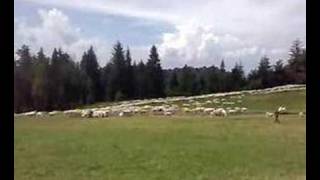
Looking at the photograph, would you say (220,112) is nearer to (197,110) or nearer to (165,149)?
(197,110)

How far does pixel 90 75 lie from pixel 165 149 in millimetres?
1995

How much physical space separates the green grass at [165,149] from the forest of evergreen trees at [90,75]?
29 centimetres

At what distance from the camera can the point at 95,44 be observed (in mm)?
1374

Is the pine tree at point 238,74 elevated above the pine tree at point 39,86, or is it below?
above

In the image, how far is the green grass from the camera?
3.00 m

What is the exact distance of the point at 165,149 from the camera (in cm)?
413

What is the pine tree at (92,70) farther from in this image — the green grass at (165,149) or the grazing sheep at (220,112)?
the grazing sheep at (220,112)

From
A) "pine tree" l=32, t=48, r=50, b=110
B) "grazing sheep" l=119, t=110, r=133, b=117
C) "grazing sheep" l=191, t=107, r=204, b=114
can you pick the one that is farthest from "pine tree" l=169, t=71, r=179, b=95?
"grazing sheep" l=191, t=107, r=204, b=114

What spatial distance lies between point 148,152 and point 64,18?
2867 millimetres

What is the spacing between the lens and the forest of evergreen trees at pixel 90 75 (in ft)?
3.53

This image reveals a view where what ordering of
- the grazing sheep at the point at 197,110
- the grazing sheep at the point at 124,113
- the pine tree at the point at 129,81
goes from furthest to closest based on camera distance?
the grazing sheep at the point at 197,110, the grazing sheep at the point at 124,113, the pine tree at the point at 129,81

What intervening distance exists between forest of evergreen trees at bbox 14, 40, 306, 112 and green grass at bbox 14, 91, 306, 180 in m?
0.29

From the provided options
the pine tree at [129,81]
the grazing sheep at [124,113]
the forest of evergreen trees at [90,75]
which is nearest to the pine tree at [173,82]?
the forest of evergreen trees at [90,75]
